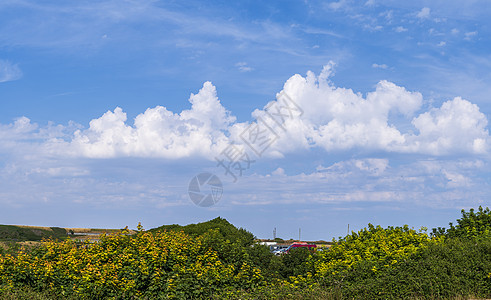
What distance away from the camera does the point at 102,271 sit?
387 inches

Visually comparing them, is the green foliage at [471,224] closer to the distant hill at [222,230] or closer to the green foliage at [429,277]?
the green foliage at [429,277]

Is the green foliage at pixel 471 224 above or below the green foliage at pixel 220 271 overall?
above

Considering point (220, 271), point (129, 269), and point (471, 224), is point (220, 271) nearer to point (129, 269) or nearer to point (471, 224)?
point (129, 269)

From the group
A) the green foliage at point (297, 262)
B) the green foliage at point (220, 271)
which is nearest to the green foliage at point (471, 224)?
the green foliage at point (220, 271)

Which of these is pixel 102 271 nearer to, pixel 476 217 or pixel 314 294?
pixel 314 294

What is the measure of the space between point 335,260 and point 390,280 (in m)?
2.71

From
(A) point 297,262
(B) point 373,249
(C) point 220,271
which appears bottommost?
(C) point 220,271

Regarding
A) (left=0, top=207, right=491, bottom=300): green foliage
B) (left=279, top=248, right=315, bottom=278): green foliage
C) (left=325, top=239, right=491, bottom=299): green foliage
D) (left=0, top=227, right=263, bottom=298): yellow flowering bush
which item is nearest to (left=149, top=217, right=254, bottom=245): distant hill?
(left=279, top=248, right=315, bottom=278): green foliage

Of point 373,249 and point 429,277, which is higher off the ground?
point 373,249

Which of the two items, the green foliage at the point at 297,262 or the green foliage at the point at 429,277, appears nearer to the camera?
the green foliage at the point at 429,277

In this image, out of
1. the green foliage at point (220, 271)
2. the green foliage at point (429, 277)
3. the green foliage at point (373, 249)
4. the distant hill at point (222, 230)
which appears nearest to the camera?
the green foliage at point (429, 277)

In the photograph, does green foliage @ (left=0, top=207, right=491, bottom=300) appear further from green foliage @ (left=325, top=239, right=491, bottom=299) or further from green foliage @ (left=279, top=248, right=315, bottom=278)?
green foliage @ (left=279, top=248, right=315, bottom=278)

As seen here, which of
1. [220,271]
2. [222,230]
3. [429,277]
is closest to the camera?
[429,277]

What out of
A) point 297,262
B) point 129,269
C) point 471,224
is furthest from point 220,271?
point 471,224
